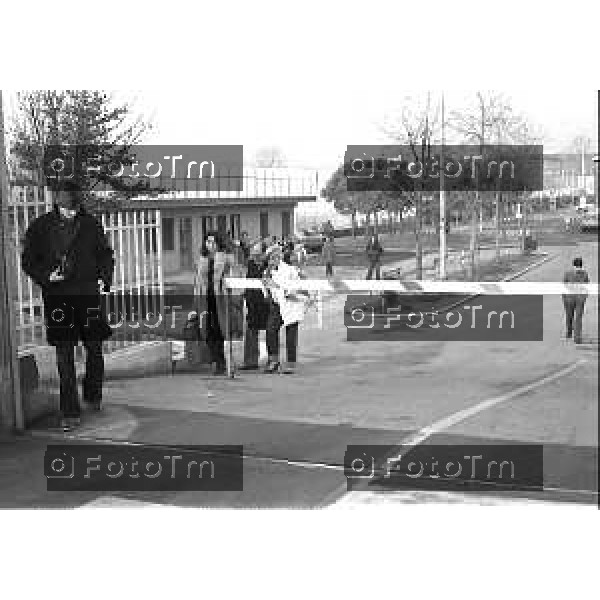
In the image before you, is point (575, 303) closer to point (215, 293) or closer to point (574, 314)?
point (574, 314)

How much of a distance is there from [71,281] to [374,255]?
1522 mm

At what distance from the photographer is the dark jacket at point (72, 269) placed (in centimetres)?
374

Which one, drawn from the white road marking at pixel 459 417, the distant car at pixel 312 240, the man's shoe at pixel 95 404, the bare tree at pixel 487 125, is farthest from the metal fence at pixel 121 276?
the bare tree at pixel 487 125

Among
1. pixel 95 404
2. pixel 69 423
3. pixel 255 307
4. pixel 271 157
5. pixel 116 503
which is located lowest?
pixel 116 503

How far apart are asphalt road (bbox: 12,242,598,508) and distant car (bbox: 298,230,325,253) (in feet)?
0.58

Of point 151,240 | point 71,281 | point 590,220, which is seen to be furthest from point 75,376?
point 590,220

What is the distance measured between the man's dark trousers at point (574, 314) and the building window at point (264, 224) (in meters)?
0.93

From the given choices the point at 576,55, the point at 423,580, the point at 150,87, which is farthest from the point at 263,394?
the point at 576,55

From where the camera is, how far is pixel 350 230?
8.95 ft

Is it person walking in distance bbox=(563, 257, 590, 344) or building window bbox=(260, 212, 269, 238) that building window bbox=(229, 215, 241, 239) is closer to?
building window bbox=(260, 212, 269, 238)

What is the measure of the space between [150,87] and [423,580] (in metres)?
1.77

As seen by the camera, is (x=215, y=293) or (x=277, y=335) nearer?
(x=277, y=335)

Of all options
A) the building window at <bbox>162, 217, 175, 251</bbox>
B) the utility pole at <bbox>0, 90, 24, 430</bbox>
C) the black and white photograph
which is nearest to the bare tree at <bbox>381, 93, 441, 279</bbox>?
the black and white photograph

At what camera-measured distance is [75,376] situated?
3898mm
